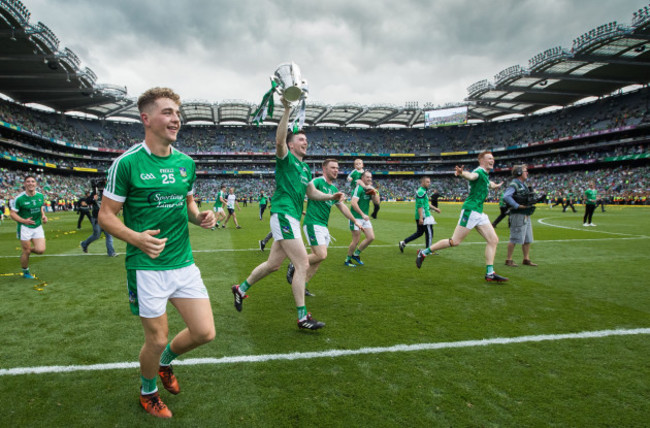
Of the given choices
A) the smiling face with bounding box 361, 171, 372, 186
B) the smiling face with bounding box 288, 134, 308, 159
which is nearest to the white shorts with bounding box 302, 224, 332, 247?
the smiling face with bounding box 288, 134, 308, 159

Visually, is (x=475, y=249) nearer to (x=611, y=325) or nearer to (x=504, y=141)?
(x=611, y=325)

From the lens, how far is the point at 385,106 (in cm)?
6200

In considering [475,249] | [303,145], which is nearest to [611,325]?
[303,145]

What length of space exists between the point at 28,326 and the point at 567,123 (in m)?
74.0

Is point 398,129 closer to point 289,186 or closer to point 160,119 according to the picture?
point 289,186

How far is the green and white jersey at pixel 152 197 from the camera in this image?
2471 mm

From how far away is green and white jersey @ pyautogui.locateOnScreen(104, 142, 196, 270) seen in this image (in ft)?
8.11

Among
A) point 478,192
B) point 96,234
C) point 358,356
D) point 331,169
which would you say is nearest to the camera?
point 358,356

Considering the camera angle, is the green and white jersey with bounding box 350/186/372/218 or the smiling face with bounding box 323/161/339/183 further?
the green and white jersey with bounding box 350/186/372/218

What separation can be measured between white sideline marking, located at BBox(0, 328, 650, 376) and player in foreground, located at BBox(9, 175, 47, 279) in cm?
519

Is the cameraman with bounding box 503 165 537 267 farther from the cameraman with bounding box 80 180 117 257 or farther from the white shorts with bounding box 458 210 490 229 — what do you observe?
the cameraman with bounding box 80 180 117 257

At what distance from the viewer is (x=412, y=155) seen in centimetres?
7869

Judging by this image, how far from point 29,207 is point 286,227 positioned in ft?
21.2

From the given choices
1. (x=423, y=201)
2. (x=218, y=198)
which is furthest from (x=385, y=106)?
(x=423, y=201)
